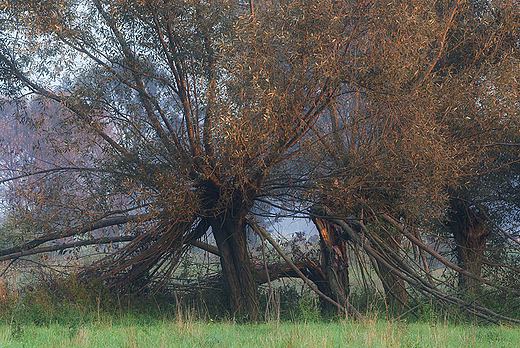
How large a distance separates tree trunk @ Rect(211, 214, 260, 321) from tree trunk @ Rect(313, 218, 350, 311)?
213cm

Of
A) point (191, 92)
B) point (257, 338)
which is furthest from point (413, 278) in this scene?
point (191, 92)

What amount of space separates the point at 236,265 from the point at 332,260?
2.75 m

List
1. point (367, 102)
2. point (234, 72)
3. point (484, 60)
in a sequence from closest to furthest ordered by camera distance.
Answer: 1. point (234, 72)
2. point (367, 102)
3. point (484, 60)

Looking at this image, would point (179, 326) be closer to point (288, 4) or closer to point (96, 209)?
point (96, 209)

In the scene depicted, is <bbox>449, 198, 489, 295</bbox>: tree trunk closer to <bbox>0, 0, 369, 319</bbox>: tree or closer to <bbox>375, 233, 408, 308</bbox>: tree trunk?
<bbox>375, 233, 408, 308</bbox>: tree trunk

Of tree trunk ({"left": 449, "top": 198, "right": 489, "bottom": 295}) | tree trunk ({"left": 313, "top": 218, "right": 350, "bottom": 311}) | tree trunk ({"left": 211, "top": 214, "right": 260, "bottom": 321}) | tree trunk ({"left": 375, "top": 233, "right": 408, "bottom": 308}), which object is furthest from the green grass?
tree trunk ({"left": 449, "top": 198, "right": 489, "bottom": 295})

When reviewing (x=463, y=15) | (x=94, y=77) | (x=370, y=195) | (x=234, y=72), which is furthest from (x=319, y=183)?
(x=463, y=15)

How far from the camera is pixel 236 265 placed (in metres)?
12.0

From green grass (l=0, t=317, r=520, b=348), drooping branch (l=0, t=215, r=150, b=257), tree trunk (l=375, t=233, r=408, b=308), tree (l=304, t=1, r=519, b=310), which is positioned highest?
tree (l=304, t=1, r=519, b=310)

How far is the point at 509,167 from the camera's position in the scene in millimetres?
12359

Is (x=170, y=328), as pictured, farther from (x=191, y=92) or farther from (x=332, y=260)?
(x=332, y=260)

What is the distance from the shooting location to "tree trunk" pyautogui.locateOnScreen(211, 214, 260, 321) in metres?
11.7

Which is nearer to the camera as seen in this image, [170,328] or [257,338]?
[257,338]

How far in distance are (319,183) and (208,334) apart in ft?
13.4
